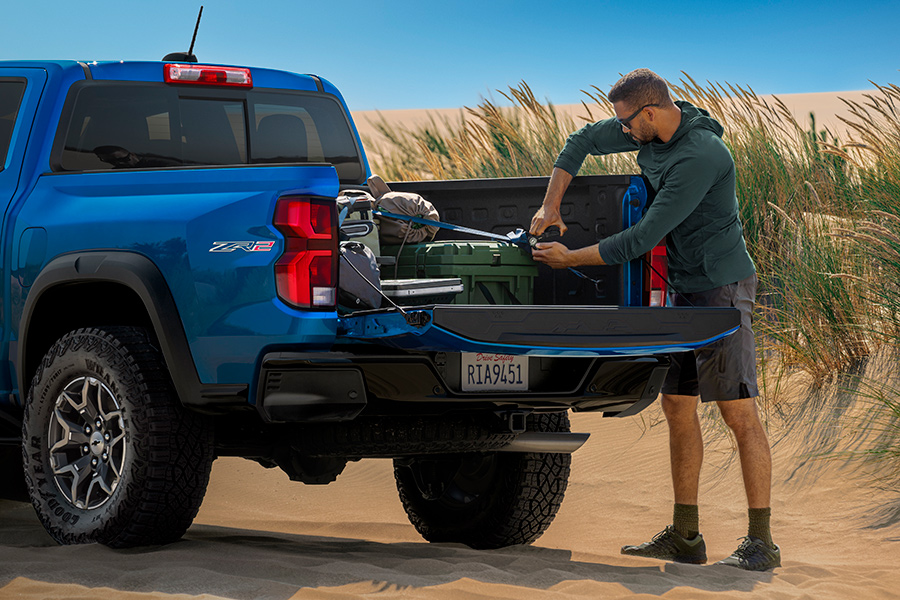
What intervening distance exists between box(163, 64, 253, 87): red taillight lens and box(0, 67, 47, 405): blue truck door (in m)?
0.58

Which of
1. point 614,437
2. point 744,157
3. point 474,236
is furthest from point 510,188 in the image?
point 744,157

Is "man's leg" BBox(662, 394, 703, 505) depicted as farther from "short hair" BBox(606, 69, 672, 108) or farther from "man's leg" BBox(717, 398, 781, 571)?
"short hair" BBox(606, 69, 672, 108)

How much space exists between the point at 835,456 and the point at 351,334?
14.6 ft

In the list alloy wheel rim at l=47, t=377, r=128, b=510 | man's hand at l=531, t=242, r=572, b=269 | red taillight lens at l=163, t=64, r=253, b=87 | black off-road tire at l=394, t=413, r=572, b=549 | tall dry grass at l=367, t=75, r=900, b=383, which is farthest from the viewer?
tall dry grass at l=367, t=75, r=900, b=383

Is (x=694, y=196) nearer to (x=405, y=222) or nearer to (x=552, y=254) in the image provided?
(x=552, y=254)

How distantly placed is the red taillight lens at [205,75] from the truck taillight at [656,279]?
2223 mm

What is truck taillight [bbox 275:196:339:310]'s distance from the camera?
4.20 m

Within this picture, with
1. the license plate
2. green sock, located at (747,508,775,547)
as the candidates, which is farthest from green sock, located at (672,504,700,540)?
the license plate

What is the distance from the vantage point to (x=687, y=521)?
5.75 metres

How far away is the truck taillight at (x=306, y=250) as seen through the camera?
165 inches

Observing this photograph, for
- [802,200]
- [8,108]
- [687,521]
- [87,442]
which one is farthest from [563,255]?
[802,200]

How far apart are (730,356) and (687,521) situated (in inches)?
37.4

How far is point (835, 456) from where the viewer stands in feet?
24.7

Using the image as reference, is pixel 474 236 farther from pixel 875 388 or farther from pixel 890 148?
pixel 890 148
